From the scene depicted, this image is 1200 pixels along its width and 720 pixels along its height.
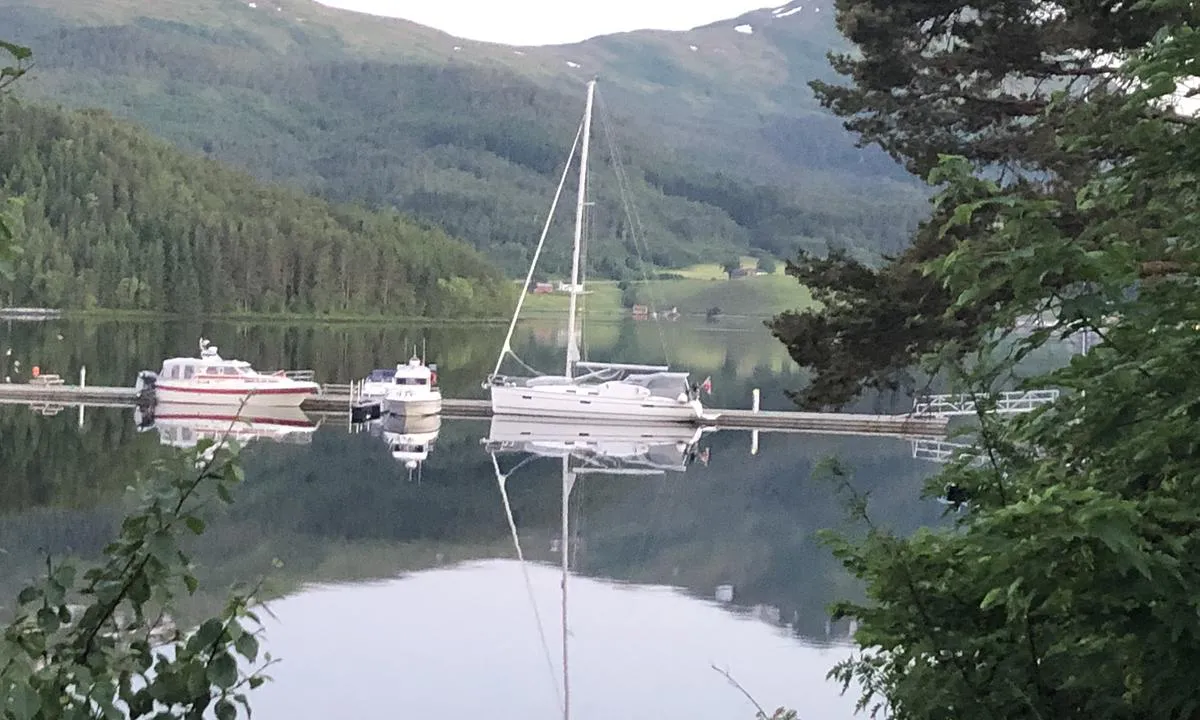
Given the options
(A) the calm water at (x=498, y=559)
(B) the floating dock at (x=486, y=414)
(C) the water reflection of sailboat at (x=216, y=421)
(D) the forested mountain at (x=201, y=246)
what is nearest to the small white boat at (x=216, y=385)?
(C) the water reflection of sailboat at (x=216, y=421)

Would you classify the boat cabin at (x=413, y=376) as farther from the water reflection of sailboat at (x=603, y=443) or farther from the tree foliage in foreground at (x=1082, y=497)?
the tree foliage in foreground at (x=1082, y=497)

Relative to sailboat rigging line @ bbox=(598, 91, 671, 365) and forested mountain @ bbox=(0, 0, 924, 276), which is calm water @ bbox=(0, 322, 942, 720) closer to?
sailboat rigging line @ bbox=(598, 91, 671, 365)

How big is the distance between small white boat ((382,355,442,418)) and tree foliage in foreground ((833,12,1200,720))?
35430mm

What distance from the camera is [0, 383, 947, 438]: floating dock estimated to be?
35375mm

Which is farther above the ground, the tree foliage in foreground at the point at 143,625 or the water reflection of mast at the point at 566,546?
the tree foliage in foreground at the point at 143,625

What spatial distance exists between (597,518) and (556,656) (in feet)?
34.7

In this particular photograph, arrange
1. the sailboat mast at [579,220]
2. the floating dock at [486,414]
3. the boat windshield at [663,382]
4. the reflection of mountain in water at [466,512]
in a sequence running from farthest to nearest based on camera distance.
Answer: the boat windshield at [663,382], the sailboat mast at [579,220], the floating dock at [486,414], the reflection of mountain in water at [466,512]

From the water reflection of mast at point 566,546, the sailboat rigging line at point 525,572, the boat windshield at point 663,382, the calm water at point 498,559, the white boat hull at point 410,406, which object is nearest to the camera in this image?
the water reflection of mast at point 566,546

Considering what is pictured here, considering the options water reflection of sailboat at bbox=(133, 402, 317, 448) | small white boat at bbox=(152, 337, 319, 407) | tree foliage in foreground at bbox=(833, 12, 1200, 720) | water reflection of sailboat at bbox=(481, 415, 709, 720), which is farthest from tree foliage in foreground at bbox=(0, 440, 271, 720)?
small white boat at bbox=(152, 337, 319, 407)

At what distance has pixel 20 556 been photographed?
19.2 metres

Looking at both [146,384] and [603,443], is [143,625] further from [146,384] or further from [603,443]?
[146,384]

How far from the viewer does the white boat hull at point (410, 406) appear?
38281 mm

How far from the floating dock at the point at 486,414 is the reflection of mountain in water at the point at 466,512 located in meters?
0.56

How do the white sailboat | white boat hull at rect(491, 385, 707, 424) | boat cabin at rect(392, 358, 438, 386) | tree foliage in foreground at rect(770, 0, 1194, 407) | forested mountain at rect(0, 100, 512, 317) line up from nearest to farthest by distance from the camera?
tree foliage in foreground at rect(770, 0, 1194, 407) → the white sailboat → white boat hull at rect(491, 385, 707, 424) → boat cabin at rect(392, 358, 438, 386) → forested mountain at rect(0, 100, 512, 317)
